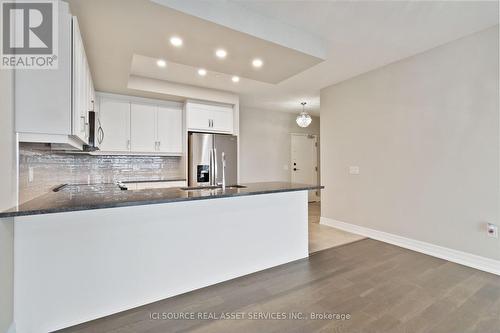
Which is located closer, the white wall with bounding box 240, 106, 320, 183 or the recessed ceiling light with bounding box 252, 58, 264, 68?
the recessed ceiling light with bounding box 252, 58, 264, 68

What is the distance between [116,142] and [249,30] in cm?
298

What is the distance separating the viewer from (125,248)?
6.19 feet

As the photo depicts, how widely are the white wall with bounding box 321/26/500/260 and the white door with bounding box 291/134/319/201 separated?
244 cm

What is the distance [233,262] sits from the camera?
2.41 metres

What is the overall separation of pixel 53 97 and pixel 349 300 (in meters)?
2.81

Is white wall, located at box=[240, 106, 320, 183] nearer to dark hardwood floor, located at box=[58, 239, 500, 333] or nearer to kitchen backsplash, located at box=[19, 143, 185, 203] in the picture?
kitchen backsplash, located at box=[19, 143, 185, 203]

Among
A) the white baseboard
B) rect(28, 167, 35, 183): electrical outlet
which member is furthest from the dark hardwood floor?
rect(28, 167, 35, 183): electrical outlet

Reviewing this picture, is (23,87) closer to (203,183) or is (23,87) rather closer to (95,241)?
(95,241)

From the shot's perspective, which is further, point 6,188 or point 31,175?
point 31,175

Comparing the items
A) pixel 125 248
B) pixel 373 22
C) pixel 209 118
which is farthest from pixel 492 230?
pixel 209 118

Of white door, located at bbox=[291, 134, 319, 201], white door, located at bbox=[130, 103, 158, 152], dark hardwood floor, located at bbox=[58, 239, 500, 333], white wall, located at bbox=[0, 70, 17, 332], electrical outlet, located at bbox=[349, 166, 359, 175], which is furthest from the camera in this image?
white door, located at bbox=[291, 134, 319, 201]

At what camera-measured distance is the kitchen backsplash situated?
94.7 inches

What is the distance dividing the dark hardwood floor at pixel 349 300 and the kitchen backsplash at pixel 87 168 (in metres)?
1.66

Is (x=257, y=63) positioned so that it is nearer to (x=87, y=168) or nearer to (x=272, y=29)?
(x=272, y=29)
